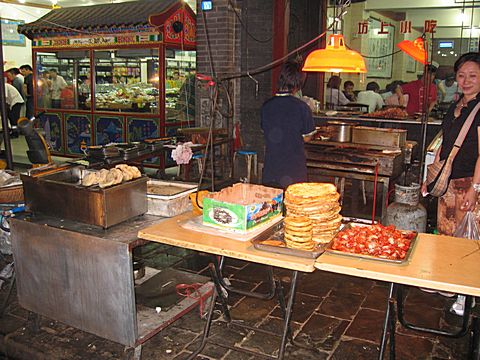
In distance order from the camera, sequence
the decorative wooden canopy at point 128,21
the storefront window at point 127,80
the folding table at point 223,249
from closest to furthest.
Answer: the folding table at point 223,249, the decorative wooden canopy at point 128,21, the storefront window at point 127,80

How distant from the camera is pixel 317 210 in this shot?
2.79 metres

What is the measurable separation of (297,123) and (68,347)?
2689 millimetres

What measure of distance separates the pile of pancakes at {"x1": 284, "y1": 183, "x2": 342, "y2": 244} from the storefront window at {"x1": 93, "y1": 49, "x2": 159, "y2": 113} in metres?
7.47

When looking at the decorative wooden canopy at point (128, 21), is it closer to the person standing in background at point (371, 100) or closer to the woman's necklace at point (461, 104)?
the person standing in background at point (371, 100)

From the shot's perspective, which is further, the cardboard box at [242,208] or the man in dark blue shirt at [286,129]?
the man in dark blue shirt at [286,129]

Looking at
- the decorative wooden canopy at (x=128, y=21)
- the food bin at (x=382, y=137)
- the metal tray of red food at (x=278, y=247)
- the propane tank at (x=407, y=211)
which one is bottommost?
the propane tank at (x=407, y=211)

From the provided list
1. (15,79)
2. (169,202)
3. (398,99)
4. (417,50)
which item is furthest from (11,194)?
(15,79)

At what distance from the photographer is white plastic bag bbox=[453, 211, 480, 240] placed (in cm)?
372

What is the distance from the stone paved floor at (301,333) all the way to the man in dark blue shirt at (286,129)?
1.08 meters

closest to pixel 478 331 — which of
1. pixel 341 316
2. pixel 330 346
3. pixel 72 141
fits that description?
pixel 330 346

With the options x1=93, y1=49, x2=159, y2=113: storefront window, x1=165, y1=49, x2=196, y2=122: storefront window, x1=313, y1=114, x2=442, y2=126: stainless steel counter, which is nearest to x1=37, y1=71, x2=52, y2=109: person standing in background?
x1=93, y1=49, x2=159, y2=113: storefront window

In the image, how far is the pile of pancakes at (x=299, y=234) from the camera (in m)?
2.65

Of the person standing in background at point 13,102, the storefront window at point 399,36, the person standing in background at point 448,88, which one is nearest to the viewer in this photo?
the person standing in background at point 448,88

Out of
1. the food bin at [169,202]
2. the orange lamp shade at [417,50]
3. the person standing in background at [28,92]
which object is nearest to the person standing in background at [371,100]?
the orange lamp shade at [417,50]
